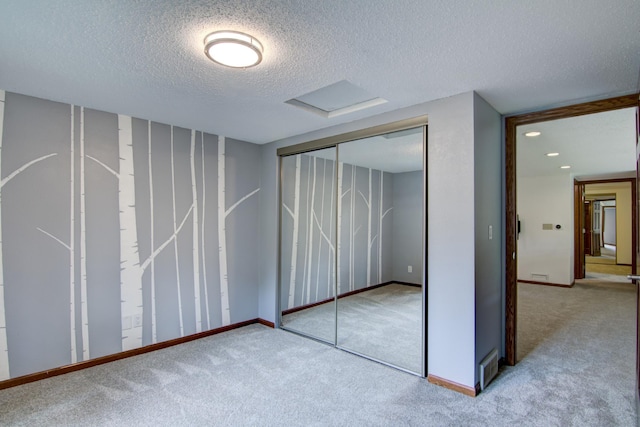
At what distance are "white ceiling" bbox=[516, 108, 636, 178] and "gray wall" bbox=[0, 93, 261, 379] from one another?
3666 mm

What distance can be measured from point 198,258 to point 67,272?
1.18 metres

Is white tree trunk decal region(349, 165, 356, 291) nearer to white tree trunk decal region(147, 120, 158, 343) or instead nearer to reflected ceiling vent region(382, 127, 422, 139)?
reflected ceiling vent region(382, 127, 422, 139)

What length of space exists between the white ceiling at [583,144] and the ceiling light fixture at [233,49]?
290 centimetres

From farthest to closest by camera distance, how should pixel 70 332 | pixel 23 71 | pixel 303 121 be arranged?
pixel 303 121, pixel 70 332, pixel 23 71

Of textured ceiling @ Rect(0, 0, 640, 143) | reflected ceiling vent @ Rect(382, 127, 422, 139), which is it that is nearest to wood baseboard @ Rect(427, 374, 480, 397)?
reflected ceiling vent @ Rect(382, 127, 422, 139)

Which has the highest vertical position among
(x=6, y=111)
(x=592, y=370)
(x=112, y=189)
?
(x=6, y=111)

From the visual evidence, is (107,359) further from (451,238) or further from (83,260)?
(451,238)

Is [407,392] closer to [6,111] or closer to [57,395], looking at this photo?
[57,395]

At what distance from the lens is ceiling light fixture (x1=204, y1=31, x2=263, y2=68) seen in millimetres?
1716

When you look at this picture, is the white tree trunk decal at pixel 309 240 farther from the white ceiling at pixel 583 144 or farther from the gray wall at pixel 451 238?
the white ceiling at pixel 583 144

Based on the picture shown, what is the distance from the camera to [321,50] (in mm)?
1882

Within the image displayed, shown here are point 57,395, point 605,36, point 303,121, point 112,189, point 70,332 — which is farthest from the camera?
point 303,121

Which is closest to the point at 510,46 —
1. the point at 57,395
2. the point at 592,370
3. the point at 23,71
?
the point at 592,370

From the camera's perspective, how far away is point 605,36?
1.69m
